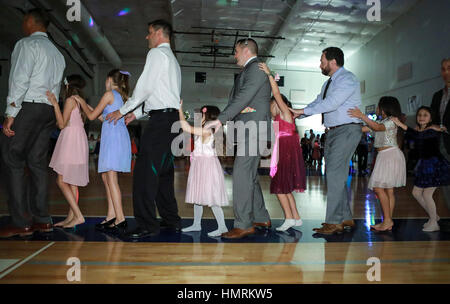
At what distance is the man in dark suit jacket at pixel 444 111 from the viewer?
3270 mm

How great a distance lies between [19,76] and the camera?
2.69 metres

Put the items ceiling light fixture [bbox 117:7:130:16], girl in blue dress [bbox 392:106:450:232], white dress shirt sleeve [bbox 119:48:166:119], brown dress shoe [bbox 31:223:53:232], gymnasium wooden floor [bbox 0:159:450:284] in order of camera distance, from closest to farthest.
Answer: gymnasium wooden floor [bbox 0:159:450:284] → white dress shirt sleeve [bbox 119:48:166:119] → brown dress shoe [bbox 31:223:53:232] → girl in blue dress [bbox 392:106:450:232] → ceiling light fixture [bbox 117:7:130:16]

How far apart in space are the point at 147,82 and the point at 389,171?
2.25 metres

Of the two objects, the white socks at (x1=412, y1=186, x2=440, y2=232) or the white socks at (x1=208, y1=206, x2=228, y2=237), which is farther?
the white socks at (x1=412, y1=186, x2=440, y2=232)

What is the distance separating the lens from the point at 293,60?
19.3 meters

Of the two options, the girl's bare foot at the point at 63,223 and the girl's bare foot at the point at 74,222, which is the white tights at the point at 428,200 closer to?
the girl's bare foot at the point at 74,222

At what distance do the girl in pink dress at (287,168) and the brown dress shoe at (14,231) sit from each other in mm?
2006

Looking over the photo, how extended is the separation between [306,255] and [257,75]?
139cm

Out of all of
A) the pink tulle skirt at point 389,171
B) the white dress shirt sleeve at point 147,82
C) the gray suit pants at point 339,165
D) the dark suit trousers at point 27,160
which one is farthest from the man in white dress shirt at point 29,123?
the pink tulle skirt at point 389,171

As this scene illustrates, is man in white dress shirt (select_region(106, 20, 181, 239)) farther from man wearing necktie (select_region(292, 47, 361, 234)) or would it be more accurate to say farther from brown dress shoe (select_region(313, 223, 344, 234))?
brown dress shoe (select_region(313, 223, 344, 234))

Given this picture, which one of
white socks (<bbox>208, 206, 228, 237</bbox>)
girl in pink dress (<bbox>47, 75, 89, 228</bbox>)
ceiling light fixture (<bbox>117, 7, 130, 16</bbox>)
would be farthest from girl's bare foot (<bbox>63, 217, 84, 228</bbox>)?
ceiling light fixture (<bbox>117, 7, 130, 16</bbox>)

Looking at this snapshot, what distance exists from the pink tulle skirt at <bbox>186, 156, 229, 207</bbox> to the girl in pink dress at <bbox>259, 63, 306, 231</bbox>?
1.65 feet

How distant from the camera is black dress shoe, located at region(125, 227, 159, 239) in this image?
106 inches
